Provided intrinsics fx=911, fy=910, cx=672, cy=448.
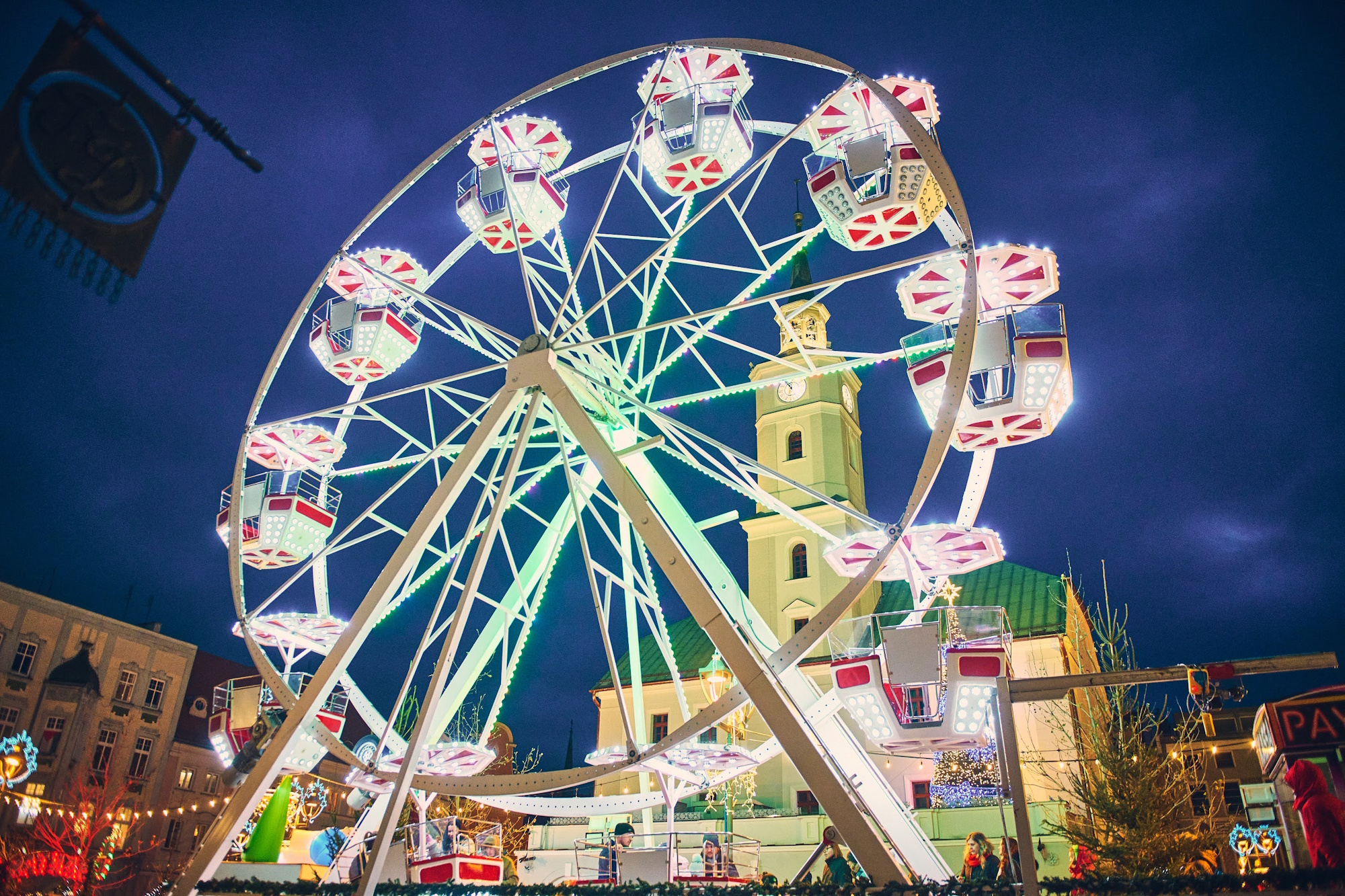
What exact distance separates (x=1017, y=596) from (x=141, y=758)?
3506 centimetres

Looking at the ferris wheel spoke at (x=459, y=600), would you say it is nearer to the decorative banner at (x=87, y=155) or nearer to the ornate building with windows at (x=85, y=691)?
the decorative banner at (x=87, y=155)

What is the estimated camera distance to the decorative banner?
216 inches

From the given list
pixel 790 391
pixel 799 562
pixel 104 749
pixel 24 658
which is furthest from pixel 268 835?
pixel 790 391

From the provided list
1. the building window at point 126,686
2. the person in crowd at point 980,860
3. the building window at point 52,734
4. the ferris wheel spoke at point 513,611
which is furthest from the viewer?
the building window at point 126,686

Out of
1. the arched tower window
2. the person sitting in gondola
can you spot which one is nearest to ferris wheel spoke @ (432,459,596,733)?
the person sitting in gondola

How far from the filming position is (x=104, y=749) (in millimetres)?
34375

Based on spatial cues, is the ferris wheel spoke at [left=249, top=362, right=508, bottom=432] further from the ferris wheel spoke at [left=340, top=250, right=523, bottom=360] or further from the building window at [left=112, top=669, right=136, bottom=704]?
the building window at [left=112, top=669, right=136, bottom=704]

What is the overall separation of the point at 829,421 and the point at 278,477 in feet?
88.7

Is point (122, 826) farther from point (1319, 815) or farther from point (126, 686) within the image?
point (1319, 815)

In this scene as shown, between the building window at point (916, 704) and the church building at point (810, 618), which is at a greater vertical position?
the church building at point (810, 618)

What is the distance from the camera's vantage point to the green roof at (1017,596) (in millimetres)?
33312

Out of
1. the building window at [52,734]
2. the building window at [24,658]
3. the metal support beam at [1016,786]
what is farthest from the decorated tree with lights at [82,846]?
the metal support beam at [1016,786]

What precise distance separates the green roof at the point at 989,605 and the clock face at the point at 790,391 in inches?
364

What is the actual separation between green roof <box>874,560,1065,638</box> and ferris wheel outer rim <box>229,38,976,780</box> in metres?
23.7
